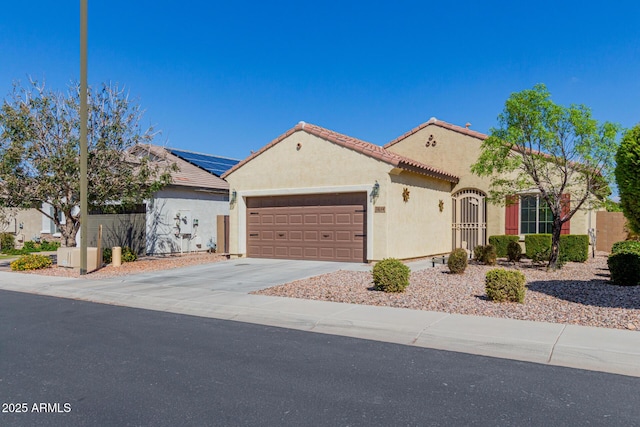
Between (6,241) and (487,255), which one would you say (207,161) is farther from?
(487,255)

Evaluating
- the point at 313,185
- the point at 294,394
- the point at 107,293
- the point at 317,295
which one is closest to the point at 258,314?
the point at 317,295

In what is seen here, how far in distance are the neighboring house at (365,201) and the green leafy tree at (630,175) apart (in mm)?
7212

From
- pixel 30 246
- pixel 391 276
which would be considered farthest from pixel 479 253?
pixel 30 246

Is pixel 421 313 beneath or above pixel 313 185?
beneath

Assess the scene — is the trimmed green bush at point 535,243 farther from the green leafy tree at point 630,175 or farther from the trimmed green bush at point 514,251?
the green leafy tree at point 630,175

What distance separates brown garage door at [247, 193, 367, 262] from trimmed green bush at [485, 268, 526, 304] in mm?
7200

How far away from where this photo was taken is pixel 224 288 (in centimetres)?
1122

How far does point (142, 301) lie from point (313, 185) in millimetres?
8192

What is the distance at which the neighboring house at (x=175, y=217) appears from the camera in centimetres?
1997

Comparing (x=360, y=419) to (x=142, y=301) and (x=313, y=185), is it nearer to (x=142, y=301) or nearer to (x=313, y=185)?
(x=142, y=301)

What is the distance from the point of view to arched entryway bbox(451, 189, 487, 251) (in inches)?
739

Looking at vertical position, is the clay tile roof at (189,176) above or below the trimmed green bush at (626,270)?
above

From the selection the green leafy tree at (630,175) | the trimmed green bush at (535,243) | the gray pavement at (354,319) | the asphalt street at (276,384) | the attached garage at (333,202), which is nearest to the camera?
the asphalt street at (276,384)

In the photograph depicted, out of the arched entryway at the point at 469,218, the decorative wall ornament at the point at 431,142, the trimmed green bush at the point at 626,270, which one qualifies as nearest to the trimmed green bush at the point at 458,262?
the trimmed green bush at the point at 626,270
